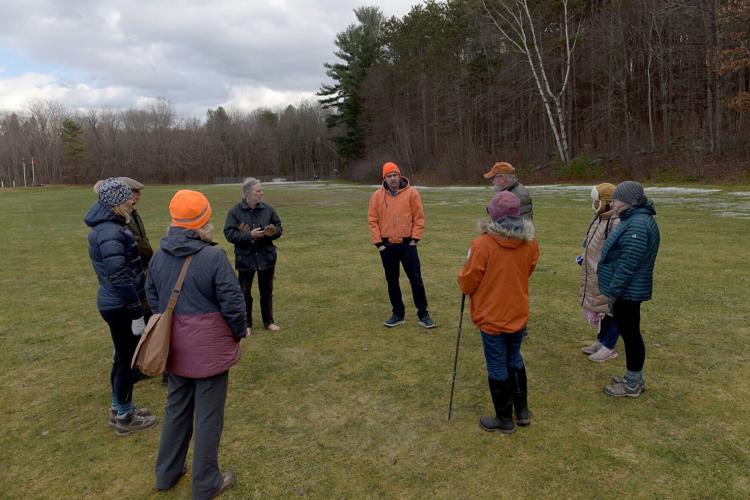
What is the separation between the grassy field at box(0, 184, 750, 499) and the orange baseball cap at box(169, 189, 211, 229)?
177 centimetres

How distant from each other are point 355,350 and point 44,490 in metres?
3.10

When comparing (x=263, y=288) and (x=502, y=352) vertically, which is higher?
(x=263, y=288)

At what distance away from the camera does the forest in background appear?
28433mm

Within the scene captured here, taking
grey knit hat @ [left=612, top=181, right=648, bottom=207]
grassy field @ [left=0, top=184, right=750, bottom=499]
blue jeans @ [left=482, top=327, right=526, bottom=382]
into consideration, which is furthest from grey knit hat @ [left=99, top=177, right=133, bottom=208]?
grey knit hat @ [left=612, top=181, right=648, bottom=207]

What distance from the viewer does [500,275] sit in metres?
3.59

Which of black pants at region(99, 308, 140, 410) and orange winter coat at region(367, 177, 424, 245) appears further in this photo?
orange winter coat at region(367, 177, 424, 245)

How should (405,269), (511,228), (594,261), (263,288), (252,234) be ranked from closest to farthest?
(511,228)
(594,261)
(252,234)
(405,269)
(263,288)

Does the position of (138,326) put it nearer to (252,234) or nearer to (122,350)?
(122,350)

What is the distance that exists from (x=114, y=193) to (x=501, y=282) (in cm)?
303

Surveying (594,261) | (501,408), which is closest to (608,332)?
(594,261)

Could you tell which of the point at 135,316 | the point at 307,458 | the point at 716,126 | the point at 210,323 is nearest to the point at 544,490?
the point at 307,458

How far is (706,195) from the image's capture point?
67.7 feet

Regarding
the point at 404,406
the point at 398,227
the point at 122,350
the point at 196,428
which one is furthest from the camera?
the point at 398,227

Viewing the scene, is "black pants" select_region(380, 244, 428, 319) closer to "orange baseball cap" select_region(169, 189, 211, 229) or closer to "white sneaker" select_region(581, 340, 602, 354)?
"white sneaker" select_region(581, 340, 602, 354)
